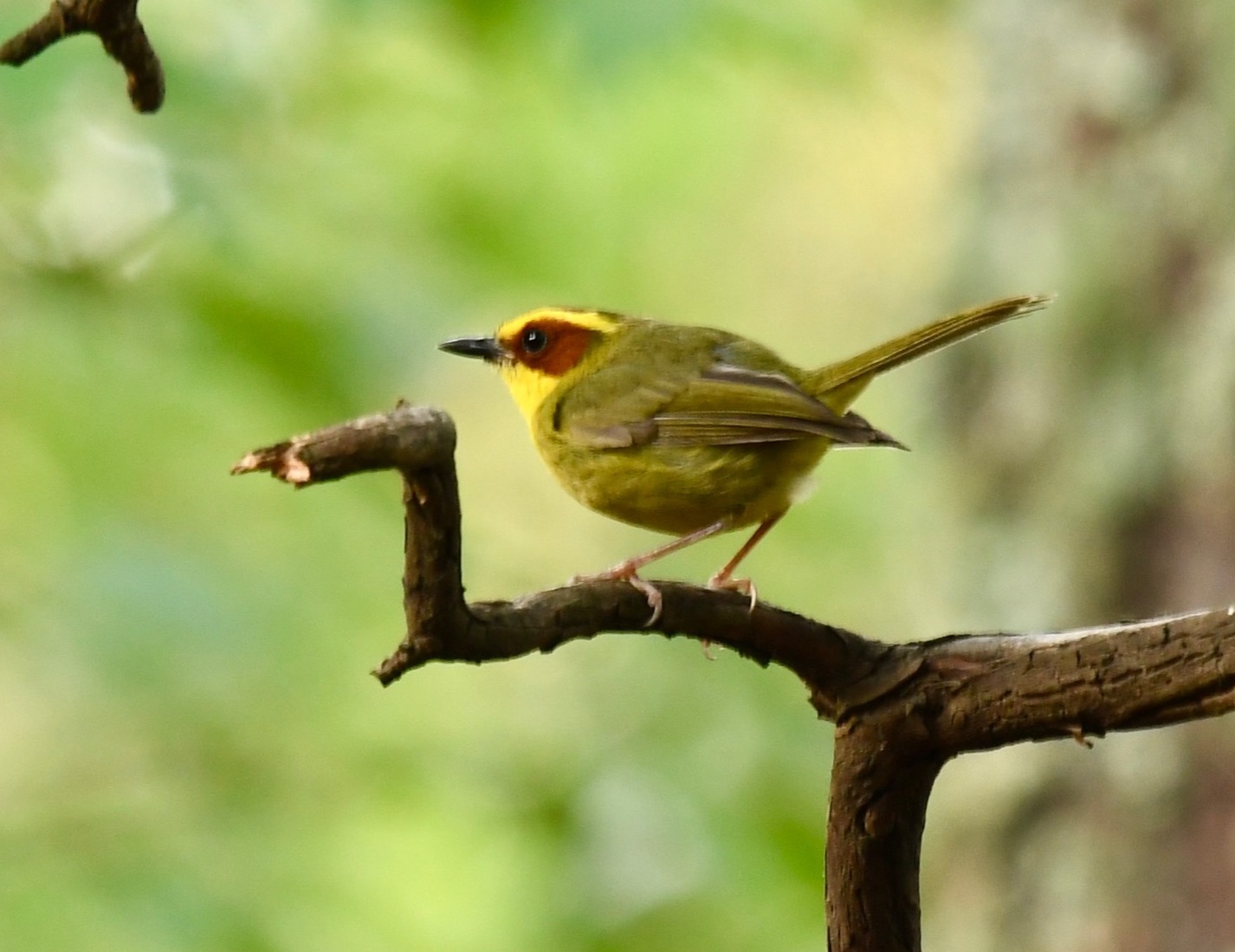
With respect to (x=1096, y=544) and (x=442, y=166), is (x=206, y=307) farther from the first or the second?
(x=1096, y=544)

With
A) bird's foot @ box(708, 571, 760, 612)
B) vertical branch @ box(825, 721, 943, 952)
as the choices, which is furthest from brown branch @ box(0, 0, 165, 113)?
vertical branch @ box(825, 721, 943, 952)

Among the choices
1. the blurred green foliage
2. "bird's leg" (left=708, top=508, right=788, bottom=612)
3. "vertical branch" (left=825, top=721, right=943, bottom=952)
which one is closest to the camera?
"vertical branch" (left=825, top=721, right=943, bottom=952)

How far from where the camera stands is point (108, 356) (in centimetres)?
433

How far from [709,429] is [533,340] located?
83 centimetres

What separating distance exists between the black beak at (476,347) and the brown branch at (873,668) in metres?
1.79

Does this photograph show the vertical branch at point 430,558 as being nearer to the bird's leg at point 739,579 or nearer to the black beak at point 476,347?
the bird's leg at point 739,579

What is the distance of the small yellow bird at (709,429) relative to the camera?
144 inches

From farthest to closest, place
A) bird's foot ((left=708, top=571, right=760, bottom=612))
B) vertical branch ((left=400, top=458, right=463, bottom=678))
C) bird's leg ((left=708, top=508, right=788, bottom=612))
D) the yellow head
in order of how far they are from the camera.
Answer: the yellow head → bird's leg ((left=708, top=508, right=788, bottom=612)) → bird's foot ((left=708, top=571, right=760, bottom=612)) → vertical branch ((left=400, top=458, right=463, bottom=678))

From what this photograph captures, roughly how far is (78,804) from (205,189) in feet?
5.86

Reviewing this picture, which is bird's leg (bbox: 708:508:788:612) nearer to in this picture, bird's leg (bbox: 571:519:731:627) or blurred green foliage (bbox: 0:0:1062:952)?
bird's leg (bbox: 571:519:731:627)

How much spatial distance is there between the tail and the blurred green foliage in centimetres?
92

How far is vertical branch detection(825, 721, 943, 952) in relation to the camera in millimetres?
2416

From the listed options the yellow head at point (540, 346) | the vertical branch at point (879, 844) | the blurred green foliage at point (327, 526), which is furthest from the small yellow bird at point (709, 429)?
the vertical branch at point (879, 844)

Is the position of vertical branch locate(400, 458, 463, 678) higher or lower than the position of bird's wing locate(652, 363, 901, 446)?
lower
